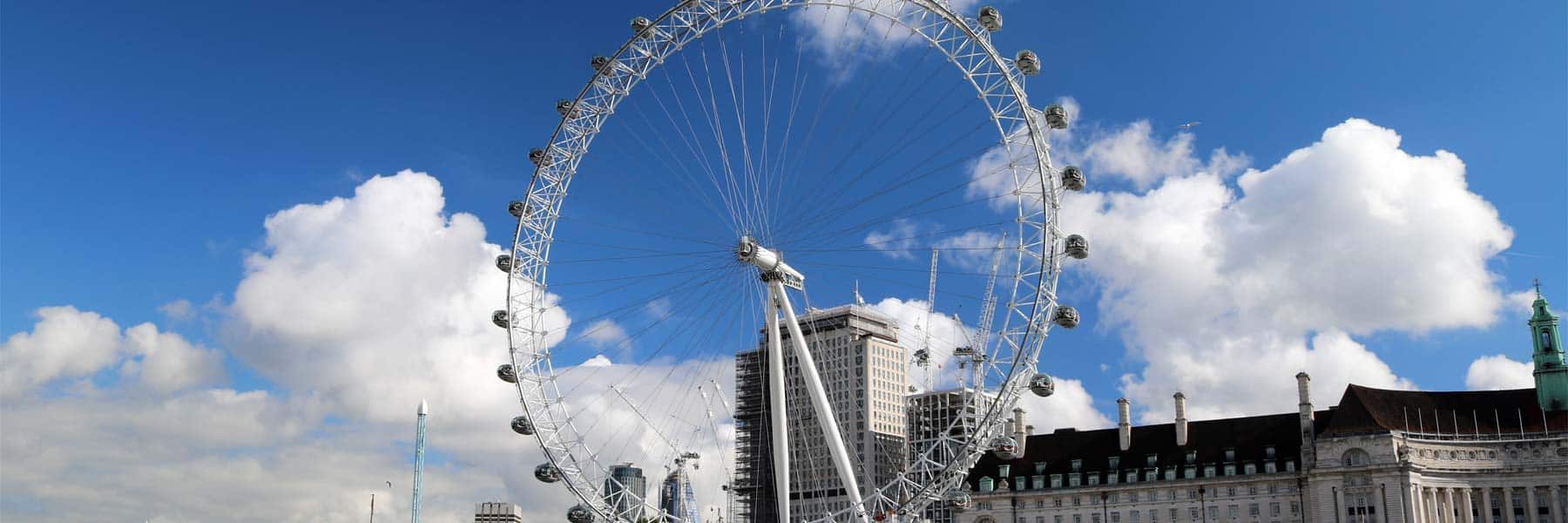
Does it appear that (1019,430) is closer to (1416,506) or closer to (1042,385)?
(1416,506)

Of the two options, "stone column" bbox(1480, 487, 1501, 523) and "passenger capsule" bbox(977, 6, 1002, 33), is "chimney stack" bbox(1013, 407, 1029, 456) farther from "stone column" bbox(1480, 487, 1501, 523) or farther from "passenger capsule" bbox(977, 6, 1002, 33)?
"passenger capsule" bbox(977, 6, 1002, 33)

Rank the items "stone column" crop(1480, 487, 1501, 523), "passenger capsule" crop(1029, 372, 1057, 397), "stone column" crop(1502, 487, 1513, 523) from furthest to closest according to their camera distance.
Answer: "stone column" crop(1502, 487, 1513, 523) → "stone column" crop(1480, 487, 1501, 523) → "passenger capsule" crop(1029, 372, 1057, 397)

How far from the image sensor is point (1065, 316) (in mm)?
65000

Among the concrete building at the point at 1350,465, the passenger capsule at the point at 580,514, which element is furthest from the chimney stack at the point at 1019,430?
the passenger capsule at the point at 580,514

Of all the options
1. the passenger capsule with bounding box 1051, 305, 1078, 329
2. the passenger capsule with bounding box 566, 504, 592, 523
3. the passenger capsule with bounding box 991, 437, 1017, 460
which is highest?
the passenger capsule with bounding box 1051, 305, 1078, 329

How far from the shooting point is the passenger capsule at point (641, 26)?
2977 inches

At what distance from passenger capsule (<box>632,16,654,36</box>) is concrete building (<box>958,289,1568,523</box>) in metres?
83.9

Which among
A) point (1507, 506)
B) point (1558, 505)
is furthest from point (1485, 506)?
point (1558, 505)

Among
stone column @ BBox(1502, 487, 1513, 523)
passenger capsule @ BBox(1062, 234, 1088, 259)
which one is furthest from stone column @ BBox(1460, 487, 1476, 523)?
passenger capsule @ BBox(1062, 234, 1088, 259)

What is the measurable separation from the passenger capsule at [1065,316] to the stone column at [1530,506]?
82.8 meters

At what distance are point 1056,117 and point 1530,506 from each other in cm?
8412

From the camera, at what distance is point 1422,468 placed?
125m

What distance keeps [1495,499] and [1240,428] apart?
78.1ft

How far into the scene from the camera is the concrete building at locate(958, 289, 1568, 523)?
124875 mm
